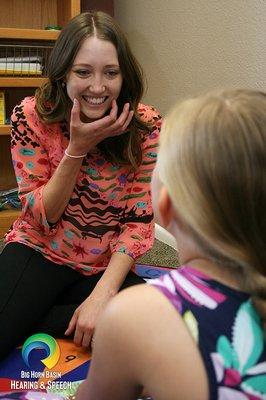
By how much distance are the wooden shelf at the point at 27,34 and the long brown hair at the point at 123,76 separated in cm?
82

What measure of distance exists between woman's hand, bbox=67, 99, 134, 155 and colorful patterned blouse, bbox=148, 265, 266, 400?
630 millimetres

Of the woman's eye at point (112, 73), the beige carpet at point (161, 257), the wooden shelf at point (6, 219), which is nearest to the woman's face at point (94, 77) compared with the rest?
the woman's eye at point (112, 73)

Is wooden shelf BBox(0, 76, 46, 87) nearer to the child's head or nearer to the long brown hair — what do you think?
the long brown hair

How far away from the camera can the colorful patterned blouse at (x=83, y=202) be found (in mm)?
1173

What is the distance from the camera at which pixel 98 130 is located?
109cm

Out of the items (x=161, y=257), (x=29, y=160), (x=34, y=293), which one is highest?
(x=29, y=160)

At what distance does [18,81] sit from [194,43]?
73 centimetres

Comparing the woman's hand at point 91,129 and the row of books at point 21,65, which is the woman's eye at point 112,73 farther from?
the row of books at point 21,65

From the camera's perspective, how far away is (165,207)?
1.85 feet

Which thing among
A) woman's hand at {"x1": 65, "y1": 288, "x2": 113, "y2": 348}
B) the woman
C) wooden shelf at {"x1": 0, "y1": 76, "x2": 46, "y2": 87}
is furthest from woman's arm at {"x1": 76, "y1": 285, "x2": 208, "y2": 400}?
wooden shelf at {"x1": 0, "y1": 76, "x2": 46, "y2": 87}

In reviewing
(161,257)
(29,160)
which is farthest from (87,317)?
(161,257)

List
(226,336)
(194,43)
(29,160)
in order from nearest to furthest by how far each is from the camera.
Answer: (226,336) → (29,160) → (194,43)

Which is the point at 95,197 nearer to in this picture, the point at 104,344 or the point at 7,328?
the point at 7,328

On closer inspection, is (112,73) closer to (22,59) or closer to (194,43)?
(194,43)
